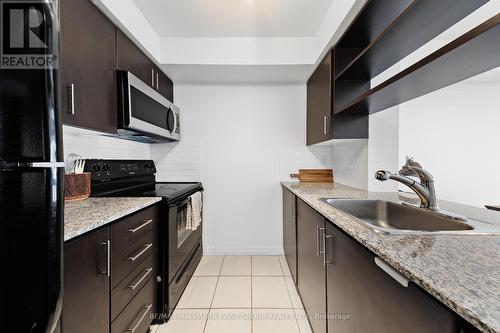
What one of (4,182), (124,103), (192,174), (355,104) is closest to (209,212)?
(192,174)

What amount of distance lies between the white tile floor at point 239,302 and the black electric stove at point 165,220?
4.8 inches

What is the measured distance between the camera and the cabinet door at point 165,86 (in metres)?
2.44

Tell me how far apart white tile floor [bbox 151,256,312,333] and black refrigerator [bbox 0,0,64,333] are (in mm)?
1430

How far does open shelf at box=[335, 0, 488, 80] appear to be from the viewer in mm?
1048

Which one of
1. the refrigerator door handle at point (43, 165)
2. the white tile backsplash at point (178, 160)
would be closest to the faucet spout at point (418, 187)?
the refrigerator door handle at point (43, 165)

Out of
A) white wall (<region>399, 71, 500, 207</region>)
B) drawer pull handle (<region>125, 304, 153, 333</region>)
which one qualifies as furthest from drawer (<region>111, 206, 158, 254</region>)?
white wall (<region>399, 71, 500, 207</region>)

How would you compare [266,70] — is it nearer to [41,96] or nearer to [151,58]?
[151,58]

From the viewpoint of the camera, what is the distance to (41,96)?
1.48ft

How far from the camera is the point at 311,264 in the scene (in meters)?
1.53

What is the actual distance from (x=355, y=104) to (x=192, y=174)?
2001 mm

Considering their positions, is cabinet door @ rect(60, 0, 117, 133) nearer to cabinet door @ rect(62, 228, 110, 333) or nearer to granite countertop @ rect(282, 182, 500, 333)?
cabinet door @ rect(62, 228, 110, 333)

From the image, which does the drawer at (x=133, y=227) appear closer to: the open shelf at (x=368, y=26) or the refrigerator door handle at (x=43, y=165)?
the refrigerator door handle at (x=43, y=165)

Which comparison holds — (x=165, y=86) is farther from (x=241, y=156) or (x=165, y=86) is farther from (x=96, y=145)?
(x=241, y=156)

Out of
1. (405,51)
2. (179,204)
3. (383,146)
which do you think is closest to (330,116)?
(383,146)
